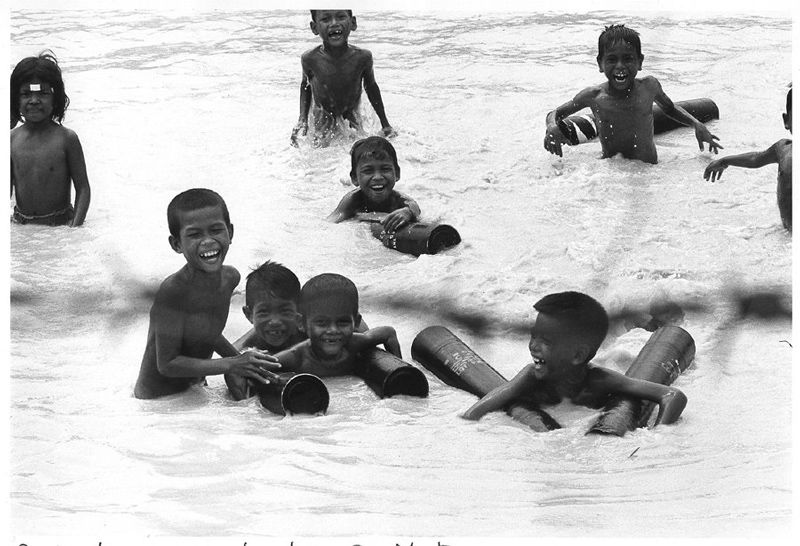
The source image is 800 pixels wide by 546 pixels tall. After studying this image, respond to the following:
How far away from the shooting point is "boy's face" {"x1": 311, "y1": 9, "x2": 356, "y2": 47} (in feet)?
24.8

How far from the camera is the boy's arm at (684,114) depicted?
295 inches

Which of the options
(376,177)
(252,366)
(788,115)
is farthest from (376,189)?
(788,115)

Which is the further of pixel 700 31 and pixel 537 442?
pixel 700 31

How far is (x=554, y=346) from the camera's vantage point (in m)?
5.54

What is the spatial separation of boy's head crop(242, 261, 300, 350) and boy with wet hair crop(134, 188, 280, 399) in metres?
0.15

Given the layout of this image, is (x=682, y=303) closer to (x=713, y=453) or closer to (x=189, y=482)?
(x=713, y=453)

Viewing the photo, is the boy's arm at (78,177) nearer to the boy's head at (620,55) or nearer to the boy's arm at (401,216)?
the boy's arm at (401,216)

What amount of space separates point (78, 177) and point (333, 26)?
153 centimetres

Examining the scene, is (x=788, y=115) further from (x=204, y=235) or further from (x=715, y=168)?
(x=204, y=235)

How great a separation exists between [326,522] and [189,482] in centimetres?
53

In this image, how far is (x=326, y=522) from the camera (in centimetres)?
515

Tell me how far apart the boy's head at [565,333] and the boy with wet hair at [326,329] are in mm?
754

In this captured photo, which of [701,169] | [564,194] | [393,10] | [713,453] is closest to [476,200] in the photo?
[564,194]

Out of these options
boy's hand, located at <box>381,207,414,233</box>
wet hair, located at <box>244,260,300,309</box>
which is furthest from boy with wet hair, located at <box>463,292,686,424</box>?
boy's hand, located at <box>381,207,414,233</box>
